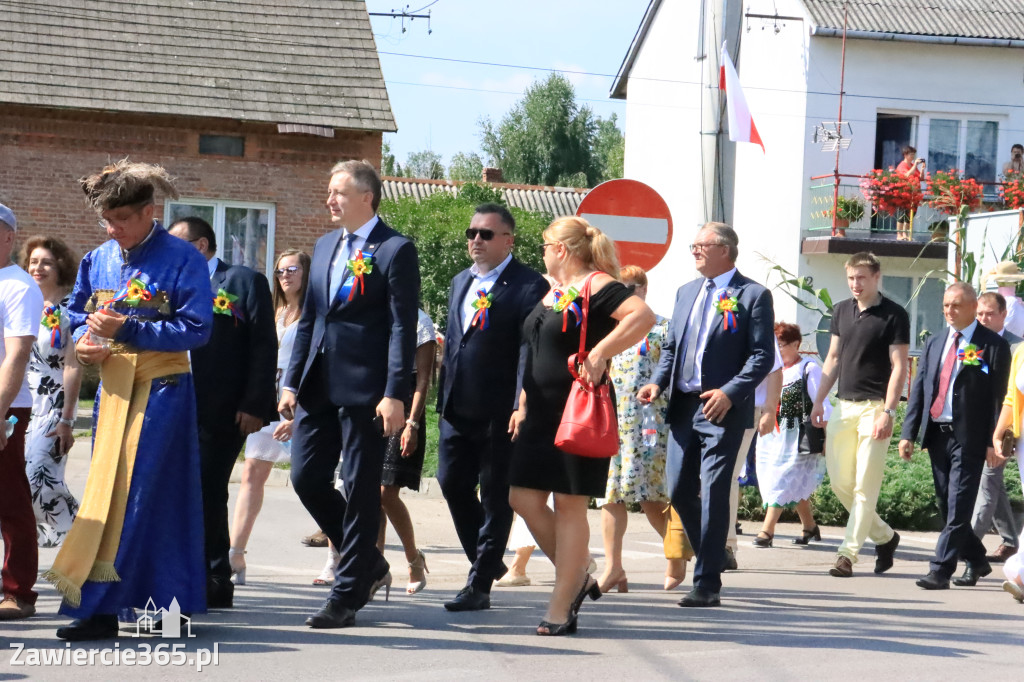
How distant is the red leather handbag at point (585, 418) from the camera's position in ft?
21.4

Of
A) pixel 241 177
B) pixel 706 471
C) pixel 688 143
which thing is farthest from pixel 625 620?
pixel 688 143

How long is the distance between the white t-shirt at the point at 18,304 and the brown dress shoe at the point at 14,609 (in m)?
1.04

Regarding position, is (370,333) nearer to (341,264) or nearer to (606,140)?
(341,264)

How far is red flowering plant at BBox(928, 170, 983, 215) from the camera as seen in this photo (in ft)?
79.2

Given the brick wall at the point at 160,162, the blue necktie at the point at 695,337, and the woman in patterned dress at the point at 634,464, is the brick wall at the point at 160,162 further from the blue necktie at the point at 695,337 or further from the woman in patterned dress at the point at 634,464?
the blue necktie at the point at 695,337

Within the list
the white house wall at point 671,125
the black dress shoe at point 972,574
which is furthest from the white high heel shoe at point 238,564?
the white house wall at point 671,125

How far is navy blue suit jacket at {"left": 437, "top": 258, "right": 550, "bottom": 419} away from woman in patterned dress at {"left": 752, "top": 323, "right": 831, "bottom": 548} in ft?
13.1

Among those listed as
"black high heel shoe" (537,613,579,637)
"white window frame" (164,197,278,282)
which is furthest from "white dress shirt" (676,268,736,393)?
"white window frame" (164,197,278,282)

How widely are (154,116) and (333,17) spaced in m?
3.68

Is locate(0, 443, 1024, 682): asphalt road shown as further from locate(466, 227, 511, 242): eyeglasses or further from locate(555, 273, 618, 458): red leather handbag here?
locate(466, 227, 511, 242): eyeglasses

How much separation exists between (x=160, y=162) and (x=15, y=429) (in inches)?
603

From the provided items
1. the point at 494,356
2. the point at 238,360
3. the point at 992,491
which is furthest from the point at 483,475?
the point at 992,491

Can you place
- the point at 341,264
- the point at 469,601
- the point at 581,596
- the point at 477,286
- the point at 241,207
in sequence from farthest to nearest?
the point at 241,207 → the point at 477,286 → the point at 469,601 → the point at 341,264 → the point at 581,596

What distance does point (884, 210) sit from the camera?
27.1 m
